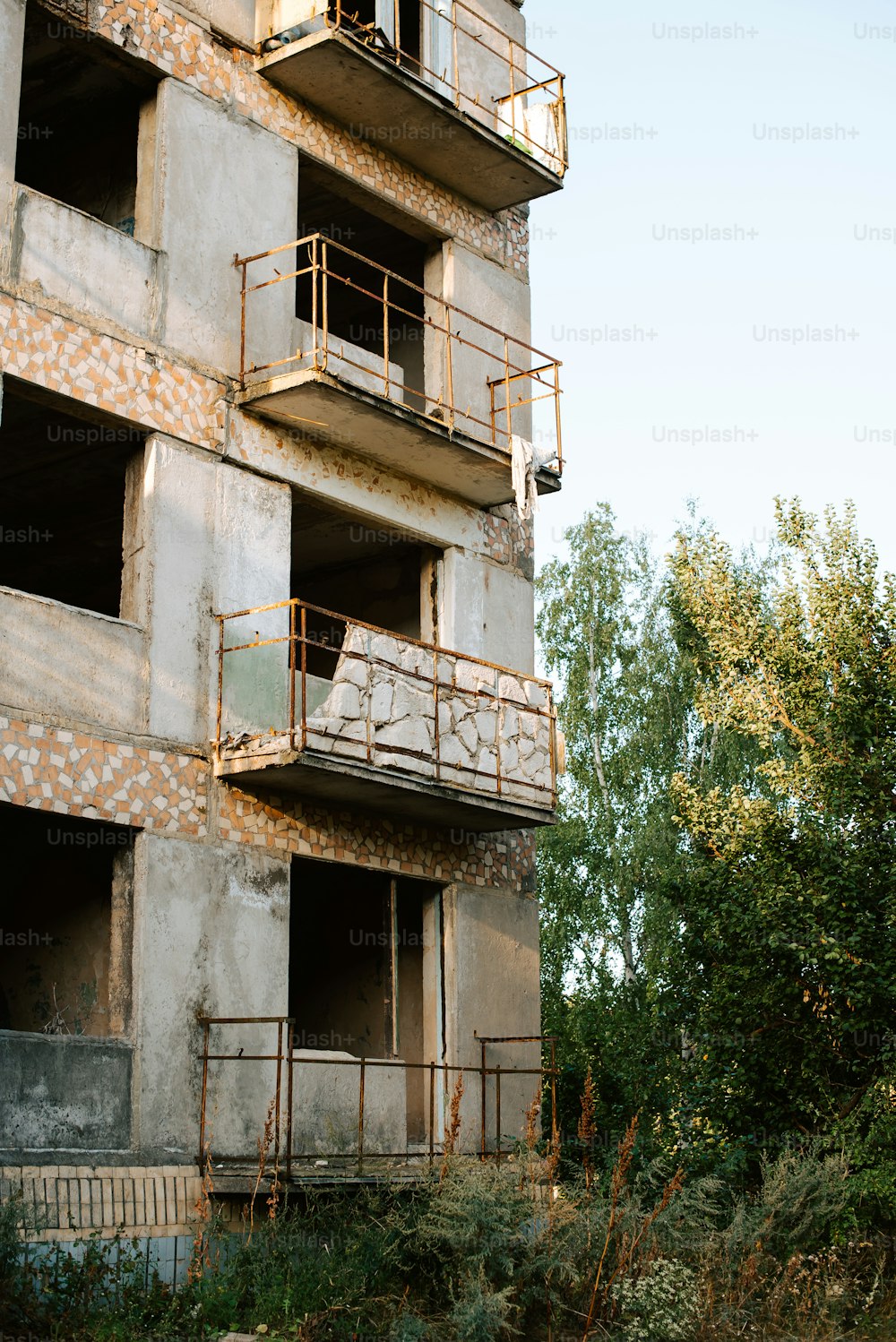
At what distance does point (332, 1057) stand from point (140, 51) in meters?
9.41

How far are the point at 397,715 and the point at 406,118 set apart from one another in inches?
270

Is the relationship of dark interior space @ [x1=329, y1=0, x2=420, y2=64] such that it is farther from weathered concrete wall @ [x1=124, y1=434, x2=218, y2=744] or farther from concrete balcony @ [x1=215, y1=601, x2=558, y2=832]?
concrete balcony @ [x1=215, y1=601, x2=558, y2=832]

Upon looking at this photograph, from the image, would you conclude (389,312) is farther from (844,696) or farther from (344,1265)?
(344,1265)

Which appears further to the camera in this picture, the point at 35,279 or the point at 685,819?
the point at 685,819

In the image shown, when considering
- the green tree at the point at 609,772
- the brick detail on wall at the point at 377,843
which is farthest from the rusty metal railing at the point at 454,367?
the green tree at the point at 609,772

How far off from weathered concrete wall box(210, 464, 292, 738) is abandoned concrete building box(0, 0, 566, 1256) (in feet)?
0.13

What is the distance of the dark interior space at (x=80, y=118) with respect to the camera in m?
15.4

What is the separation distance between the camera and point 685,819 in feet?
68.0

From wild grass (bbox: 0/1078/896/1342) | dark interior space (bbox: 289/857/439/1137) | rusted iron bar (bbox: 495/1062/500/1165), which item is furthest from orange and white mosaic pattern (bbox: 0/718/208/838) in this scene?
rusted iron bar (bbox: 495/1062/500/1165)

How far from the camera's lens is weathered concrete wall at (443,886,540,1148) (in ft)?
56.0

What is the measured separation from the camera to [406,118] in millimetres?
18188

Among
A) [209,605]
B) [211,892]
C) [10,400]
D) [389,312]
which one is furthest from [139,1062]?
[389,312]

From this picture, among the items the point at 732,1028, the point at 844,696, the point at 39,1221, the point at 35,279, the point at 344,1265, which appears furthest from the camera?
the point at 844,696

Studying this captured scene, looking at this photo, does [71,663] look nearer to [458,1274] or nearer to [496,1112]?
[458,1274]
